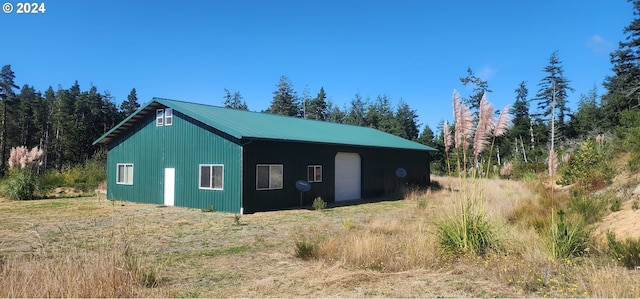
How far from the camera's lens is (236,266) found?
700cm

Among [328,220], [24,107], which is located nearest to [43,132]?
[24,107]

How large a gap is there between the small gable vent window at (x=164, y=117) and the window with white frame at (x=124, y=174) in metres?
3.02

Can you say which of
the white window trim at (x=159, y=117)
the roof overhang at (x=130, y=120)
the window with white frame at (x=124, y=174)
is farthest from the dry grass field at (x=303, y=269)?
the window with white frame at (x=124, y=174)

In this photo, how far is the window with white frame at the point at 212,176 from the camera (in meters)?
16.6

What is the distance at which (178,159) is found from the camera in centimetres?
1825

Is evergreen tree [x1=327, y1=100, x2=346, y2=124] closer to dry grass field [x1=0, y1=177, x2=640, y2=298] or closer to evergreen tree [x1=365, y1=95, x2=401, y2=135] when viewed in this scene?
evergreen tree [x1=365, y1=95, x2=401, y2=135]

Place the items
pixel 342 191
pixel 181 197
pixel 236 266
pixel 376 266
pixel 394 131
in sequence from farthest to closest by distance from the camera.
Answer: pixel 394 131
pixel 342 191
pixel 181 197
pixel 236 266
pixel 376 266

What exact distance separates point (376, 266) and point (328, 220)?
728 cm

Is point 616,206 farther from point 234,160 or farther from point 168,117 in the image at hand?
point 168,117

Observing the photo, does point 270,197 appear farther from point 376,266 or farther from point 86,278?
point 86,278

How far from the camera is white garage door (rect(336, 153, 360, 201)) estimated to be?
20.7m

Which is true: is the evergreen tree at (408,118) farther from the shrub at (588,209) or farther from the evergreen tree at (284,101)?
the shrub at (588,209)

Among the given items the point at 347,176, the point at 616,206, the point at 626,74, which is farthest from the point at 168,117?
the point at 626,74

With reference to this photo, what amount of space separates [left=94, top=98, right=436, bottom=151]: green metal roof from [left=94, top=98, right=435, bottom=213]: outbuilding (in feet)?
0.19
